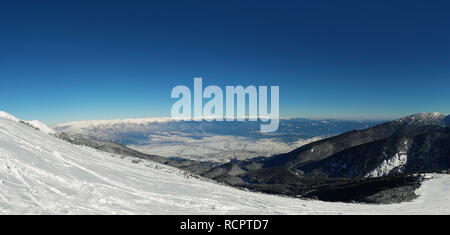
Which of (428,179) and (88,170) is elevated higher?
(88,170)

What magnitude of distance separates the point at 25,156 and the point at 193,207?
70.9ft

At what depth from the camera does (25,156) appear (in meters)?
29.5
